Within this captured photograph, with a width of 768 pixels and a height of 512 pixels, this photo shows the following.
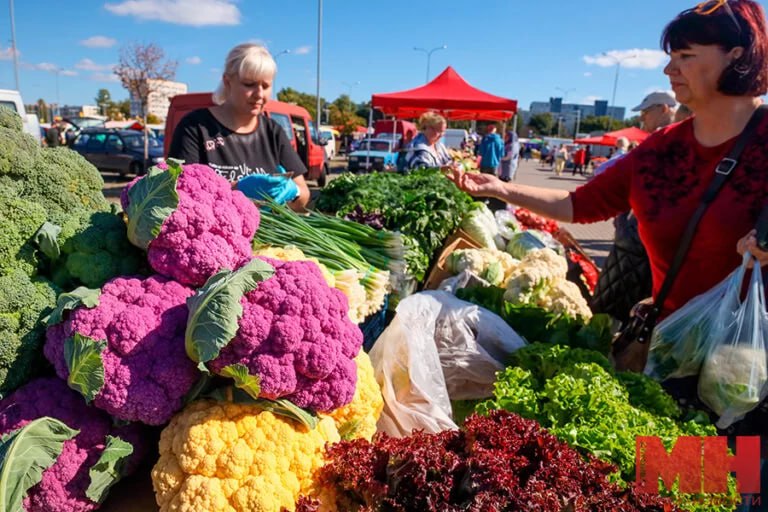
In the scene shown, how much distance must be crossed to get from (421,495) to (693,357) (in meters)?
1.28

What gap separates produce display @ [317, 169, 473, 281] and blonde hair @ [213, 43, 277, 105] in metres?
0.90

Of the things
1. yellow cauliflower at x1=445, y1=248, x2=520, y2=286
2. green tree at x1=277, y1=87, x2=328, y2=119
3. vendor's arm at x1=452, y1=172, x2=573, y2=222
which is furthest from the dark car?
green tree at x1=277, y1=87, x2=328, y2=119

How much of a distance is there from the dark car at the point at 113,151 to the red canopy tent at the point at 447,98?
9.88 metres

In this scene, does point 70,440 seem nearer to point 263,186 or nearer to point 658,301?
point 263,186

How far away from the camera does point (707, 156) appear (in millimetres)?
1988

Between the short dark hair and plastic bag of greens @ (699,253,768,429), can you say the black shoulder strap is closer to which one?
the short dark hair

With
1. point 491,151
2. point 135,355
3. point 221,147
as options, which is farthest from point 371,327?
point 491,151

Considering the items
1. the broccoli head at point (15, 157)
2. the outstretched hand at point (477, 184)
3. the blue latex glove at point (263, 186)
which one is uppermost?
the broccoli head at point (15, 157)

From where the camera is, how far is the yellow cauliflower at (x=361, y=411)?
152 cm

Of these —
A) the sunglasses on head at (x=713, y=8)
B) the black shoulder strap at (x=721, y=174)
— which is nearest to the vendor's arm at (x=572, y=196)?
the black shoulder strap at (x=721, y=174)

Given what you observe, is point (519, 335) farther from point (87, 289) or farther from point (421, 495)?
point (87, 289)

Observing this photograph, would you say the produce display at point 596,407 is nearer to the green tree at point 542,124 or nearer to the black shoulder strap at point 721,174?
the black shoulder strap at point 721,174

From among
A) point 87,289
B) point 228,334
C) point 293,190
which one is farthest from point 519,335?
point 87,289

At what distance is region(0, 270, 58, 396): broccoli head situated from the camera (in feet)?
4.12
